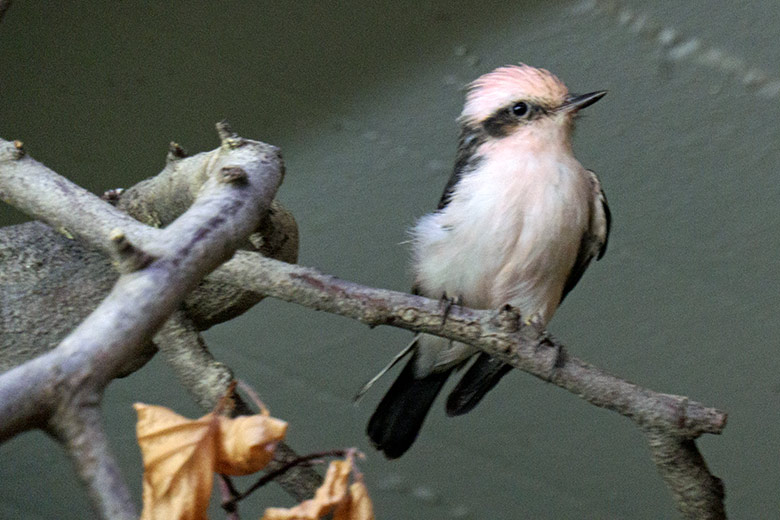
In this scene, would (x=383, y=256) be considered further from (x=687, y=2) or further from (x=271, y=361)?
(x=687, y=2)

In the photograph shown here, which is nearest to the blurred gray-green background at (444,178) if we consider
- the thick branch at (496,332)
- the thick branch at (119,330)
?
the thick branch at (496,332)

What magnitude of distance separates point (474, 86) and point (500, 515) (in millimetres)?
1389

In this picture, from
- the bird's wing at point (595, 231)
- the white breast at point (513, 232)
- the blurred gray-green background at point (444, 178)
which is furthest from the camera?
the blurred gray-green background at point (444, 178)

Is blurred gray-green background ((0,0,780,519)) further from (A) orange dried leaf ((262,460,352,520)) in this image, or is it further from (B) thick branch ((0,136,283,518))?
(A) orange dried leaf ((262,460,352,520))

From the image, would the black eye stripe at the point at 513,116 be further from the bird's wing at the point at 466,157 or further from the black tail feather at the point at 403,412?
the black tail feather at the point at 403,412

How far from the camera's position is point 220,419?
2.21ft

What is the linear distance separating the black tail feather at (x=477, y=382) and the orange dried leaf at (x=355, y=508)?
751 millimetres

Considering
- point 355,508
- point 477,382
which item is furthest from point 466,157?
point 355,508

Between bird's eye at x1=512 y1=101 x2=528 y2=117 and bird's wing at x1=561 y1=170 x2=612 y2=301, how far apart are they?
0.50ft

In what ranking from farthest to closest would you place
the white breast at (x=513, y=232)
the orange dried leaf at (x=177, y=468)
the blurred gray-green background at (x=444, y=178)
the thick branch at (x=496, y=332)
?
the blurred gray-green background at (x=444, y=178), the white breast at (x=513, y=232), the thick branch at (x=496, y=332), the orange dried leaf at (x=177, y=468)

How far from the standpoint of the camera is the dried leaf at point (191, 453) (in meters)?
0.64

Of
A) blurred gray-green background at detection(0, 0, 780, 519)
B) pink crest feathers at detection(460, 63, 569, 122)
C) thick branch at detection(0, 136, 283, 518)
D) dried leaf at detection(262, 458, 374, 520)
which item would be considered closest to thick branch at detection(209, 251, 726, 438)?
thick branch at detection(0, 136, 283, 518)

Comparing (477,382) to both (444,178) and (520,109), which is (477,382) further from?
(444,178)

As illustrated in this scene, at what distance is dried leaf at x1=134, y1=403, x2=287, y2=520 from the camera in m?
0.64
